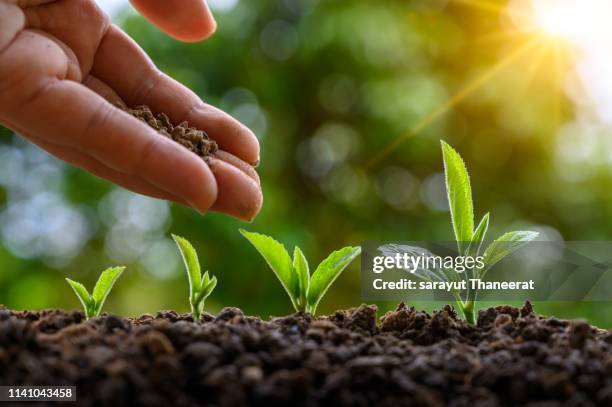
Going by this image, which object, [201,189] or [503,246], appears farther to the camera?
[503,246]

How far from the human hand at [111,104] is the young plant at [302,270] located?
137 millimetres

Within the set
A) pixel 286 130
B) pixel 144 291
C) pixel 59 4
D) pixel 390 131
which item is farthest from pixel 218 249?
pixel 59 4

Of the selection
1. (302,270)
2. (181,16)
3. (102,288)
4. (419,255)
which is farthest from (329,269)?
(181,16)

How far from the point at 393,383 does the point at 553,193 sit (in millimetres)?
5558

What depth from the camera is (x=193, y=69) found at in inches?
230

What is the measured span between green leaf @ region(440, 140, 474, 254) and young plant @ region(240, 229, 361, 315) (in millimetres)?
231

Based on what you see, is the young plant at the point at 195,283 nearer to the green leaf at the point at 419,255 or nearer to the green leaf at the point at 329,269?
the green leaf at the point at 329,269

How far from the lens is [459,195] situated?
1415 mm

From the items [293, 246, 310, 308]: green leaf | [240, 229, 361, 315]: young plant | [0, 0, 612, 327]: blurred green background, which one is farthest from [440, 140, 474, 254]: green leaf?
[0, 0, 612, 327]: blurred green background

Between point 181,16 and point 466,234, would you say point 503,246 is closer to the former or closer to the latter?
point 466,234

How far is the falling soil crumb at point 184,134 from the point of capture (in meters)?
1.44

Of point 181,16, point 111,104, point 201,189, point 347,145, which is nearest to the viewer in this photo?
point 201,189

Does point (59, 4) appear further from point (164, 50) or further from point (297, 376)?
point (164, 50)

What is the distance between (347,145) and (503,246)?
4.49 m
